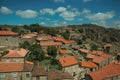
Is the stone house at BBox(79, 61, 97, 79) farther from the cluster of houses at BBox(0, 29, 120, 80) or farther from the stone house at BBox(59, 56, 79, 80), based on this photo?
the stone house at BBox(59, 56, 79, 80)

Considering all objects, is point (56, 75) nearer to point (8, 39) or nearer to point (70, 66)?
point (70, 66)

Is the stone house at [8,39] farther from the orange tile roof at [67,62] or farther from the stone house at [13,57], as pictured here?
the orange tile roof at [67,62]

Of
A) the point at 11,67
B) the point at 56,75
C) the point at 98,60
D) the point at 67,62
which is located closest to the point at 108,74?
the point at 56,75

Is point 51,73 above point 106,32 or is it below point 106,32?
below

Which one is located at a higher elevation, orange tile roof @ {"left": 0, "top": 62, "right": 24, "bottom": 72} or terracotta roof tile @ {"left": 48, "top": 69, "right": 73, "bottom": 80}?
orange tile roof @ {"left": 0, "top": 62, "right": 24, "bottom": 72}

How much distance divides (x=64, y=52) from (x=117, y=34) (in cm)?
10469

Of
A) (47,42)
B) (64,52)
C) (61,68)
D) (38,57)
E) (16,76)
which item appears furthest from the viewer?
(47,42)

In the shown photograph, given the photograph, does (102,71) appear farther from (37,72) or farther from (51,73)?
(37,72)

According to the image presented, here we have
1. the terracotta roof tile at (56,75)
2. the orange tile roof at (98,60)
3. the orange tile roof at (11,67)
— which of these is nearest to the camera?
the orange tile roof at (11,67)

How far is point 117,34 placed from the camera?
525ft

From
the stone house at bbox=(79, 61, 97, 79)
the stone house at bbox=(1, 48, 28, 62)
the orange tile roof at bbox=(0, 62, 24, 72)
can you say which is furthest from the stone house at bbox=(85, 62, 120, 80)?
the stone house at bbox=(1, 48, 28, 62)

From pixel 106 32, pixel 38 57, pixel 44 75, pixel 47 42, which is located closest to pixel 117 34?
pixel 106 32

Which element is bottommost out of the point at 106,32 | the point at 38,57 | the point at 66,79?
the point at 66,79

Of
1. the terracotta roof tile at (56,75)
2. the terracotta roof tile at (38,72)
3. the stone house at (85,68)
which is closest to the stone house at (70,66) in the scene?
the stone house at (85,68)
